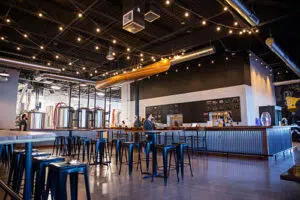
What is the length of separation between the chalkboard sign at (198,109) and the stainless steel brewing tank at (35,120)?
6.97 metres

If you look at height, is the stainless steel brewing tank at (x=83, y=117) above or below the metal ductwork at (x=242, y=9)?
below

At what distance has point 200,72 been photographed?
32.0 ft

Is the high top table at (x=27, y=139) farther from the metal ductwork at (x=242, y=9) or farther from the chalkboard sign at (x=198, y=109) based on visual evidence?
the chalkboard sign at (x=198, y=109)

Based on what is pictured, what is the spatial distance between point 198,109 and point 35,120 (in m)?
9.65

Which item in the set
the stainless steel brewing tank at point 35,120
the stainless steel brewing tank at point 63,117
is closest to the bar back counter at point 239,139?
the stainless steel brewing tank at point 35,120

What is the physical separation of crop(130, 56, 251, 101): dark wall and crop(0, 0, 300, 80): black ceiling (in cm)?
74

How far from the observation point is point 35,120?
1215cm

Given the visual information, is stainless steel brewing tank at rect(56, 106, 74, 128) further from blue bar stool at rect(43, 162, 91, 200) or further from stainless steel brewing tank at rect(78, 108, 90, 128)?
blue bar stool at rect(43, 162, 91, 200)

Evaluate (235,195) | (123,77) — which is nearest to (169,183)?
(235,195)

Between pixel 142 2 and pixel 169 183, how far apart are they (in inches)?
156

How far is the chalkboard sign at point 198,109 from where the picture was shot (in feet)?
27.7

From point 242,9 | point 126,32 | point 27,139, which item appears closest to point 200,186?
point 27,139

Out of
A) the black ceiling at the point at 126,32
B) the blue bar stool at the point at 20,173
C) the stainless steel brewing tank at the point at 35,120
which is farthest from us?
the stainless steel brewing tank at the point at 35,120

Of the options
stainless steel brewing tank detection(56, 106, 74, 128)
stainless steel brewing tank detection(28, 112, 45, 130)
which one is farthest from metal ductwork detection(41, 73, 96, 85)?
stainless steel brewing tank detection(56, 106, 74, 128)
